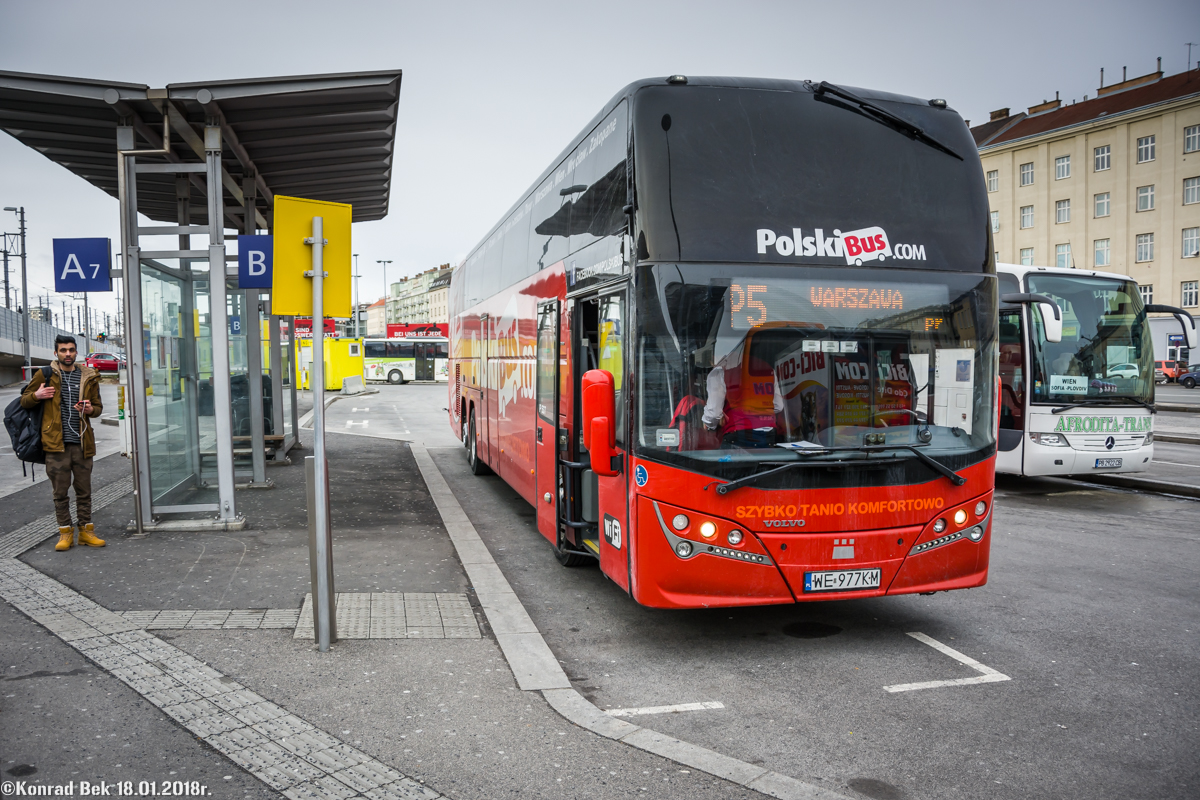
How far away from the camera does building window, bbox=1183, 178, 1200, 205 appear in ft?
166

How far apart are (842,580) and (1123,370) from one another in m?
8.63

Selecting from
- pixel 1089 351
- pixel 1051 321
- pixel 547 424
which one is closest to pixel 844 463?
pixel 1051 321

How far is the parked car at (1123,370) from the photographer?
38.8 ft

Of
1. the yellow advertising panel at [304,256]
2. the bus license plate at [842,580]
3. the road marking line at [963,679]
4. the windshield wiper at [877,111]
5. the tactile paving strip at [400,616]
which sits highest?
the windshield wiper at [877,111]

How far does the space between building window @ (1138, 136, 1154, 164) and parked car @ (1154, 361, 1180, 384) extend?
12204 mm

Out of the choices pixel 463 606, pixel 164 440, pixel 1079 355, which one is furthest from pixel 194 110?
pixel 1079 355

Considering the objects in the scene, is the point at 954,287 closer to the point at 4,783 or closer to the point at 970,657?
the point at 970,657

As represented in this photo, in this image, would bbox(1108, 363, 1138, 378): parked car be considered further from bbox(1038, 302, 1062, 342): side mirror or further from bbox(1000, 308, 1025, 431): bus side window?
bbox(1038, 302, 1062, 342): side mirror

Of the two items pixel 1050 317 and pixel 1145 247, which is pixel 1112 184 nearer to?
pixel 1145 247

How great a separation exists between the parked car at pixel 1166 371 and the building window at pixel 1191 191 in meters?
9.40

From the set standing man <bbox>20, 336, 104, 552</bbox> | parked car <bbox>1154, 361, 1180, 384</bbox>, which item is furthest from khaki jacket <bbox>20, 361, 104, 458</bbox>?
parked car <bbox>1154, 361, 1180, 384</bbox>

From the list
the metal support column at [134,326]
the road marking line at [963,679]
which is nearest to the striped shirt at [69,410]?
the metal support column at [134,326]

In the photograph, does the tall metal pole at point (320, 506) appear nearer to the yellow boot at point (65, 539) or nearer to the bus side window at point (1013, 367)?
the yellow boot at point (65, 539)

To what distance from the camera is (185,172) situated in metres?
9.24
